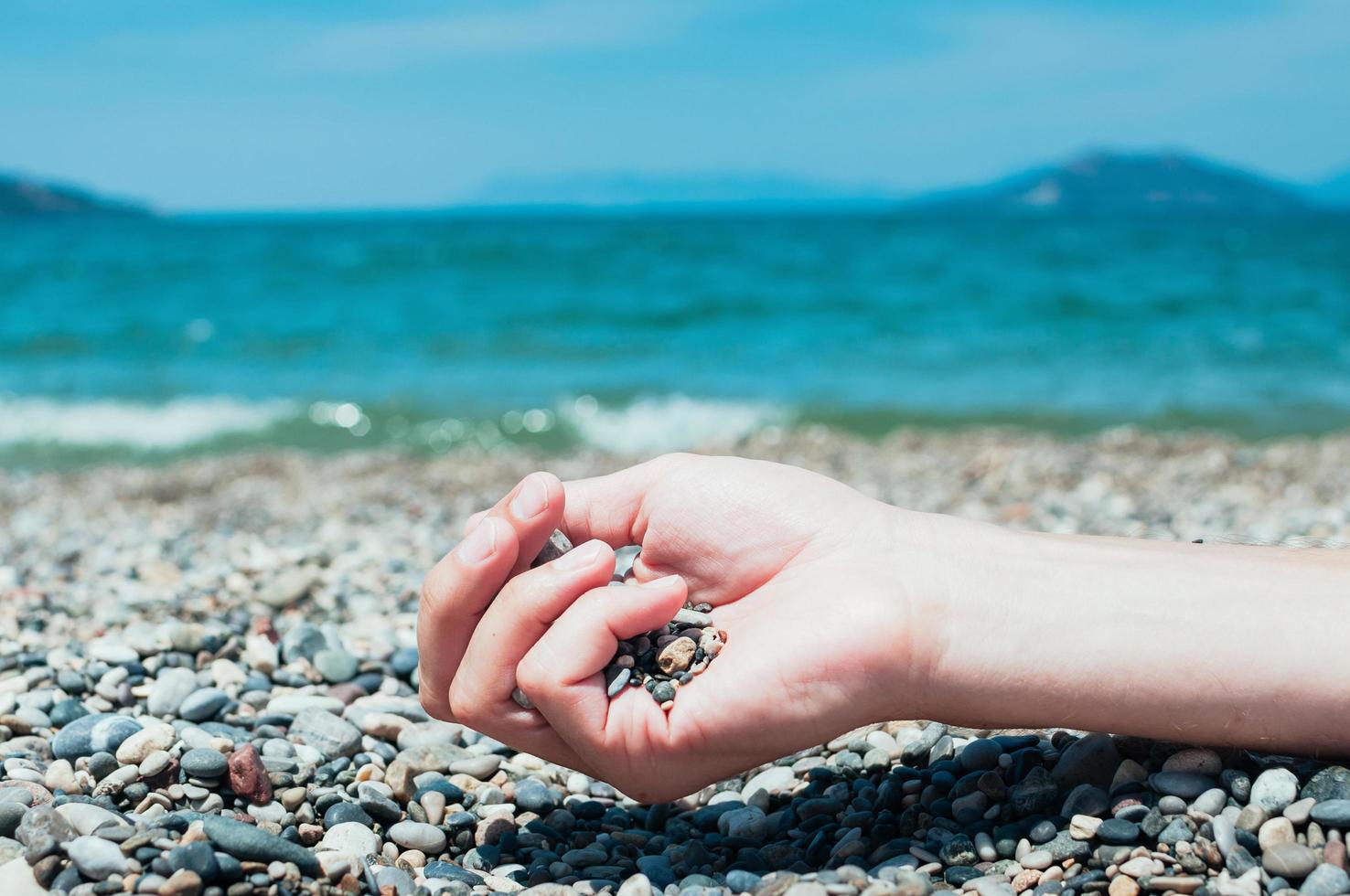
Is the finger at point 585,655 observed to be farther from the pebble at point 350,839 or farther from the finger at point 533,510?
the pebble at point 350,839

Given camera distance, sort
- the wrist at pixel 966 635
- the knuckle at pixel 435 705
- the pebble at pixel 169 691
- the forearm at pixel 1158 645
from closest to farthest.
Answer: the forearm at pixel 1158 645, the wrist at pixel 966 635, the knuckle at pixel 435 705, the pebble at pixel 169 691

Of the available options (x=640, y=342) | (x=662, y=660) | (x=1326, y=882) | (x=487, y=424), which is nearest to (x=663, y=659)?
(x=662, y=660)

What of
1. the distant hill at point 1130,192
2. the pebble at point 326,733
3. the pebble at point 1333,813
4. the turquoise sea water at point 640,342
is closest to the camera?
the pebble at point 1333,813

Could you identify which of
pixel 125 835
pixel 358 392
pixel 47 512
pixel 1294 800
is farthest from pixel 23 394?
pixel 1294 800

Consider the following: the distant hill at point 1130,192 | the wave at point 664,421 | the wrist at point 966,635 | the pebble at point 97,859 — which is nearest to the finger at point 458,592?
the pebble at point 97,859

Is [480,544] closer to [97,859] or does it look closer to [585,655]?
[585,655]

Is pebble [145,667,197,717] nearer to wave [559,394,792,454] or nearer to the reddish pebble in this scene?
the reddish pebble
